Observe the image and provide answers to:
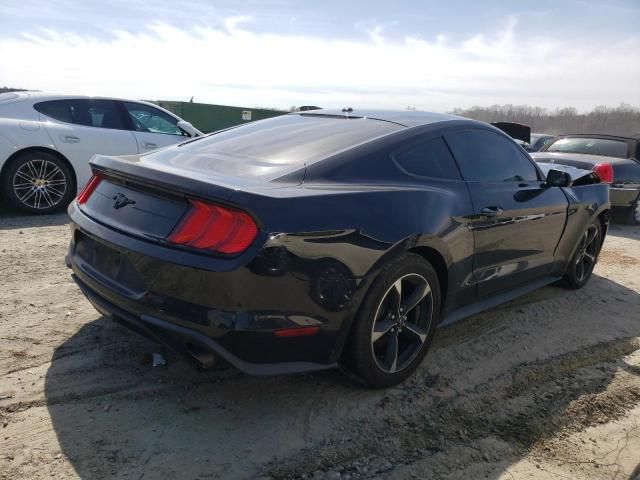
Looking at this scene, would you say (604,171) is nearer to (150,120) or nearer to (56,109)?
(150,120)

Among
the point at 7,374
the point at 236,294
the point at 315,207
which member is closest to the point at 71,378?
the point at 7,374

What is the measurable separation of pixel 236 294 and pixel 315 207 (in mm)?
530

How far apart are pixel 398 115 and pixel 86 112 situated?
4.89 meters

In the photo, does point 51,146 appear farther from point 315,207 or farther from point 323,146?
point 315,207

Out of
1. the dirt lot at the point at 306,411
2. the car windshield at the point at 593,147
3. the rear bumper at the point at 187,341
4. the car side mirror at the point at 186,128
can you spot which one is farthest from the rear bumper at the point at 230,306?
the car windshield at the point at 593,147

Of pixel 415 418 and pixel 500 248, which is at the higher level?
pixel 500 248

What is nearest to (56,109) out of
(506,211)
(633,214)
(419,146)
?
(419,146)

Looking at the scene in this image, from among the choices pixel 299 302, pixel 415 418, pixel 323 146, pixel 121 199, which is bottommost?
pixel 415 418

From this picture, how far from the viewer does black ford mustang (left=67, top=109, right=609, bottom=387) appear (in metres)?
2.20

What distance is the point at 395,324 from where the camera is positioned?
2.79 meters

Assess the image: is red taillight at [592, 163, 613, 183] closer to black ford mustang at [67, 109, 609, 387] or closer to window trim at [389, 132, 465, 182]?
black ford mustang at [67, 109, 609, 387]

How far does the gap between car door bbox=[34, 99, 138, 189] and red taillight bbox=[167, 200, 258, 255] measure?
477 centimetres

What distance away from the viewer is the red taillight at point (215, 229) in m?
2.17

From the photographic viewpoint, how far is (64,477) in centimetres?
204
